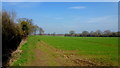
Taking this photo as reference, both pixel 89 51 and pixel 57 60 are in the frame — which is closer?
pixel 57 60

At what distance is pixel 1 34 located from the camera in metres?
10.4

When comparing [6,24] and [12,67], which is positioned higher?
[6,24]

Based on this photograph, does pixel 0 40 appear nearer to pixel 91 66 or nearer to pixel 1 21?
pixel 1 21

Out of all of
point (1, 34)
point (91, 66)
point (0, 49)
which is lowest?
point (91, 66)

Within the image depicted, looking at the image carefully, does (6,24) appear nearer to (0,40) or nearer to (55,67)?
(0,40)

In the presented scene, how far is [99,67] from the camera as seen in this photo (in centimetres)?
883

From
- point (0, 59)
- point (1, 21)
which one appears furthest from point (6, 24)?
point (0, 59)

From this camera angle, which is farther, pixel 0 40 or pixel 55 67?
pixel 0 40

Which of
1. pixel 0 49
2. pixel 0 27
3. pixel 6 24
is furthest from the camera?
pixel 6 24

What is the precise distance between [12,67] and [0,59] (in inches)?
73.4

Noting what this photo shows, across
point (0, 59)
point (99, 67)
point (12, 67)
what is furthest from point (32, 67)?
point (99, 67)

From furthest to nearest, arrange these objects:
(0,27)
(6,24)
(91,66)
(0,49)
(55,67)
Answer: (6,24)
(0,49)
(0,27)
(91,66)
(55,67)

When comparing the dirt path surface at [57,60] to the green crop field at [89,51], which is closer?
the dirt path surface at [57,60]

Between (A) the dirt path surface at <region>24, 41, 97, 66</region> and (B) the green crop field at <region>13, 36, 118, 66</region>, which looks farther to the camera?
(B) the green crop field at <region>13, 36, 118, 66</region>
